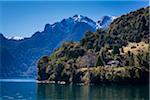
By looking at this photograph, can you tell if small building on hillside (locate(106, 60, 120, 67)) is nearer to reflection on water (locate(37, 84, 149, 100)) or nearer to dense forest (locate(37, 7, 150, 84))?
dense forest (locate(37, 7, 150, 84))

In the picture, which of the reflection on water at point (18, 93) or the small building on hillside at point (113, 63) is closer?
the reflection on water at point (18, 93)

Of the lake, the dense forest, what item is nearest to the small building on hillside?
the dense forest

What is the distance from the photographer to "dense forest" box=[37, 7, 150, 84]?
7312 centimetres

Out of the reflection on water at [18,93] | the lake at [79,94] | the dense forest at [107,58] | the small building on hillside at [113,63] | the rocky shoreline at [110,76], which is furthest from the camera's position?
the small building on hillside at [113,63]

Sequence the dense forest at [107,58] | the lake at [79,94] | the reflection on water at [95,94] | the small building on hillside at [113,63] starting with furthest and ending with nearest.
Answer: the small building on hillside at [113,63] → the dense forest at [107,58] → the lake at [79,94] → the reflection on water at [95,94]

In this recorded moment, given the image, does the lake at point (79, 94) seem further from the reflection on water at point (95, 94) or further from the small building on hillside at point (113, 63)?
the small building on hillside at point (113, 63)

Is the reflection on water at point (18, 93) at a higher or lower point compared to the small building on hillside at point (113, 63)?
lower

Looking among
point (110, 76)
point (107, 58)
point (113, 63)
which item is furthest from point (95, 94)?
point (107, 58)

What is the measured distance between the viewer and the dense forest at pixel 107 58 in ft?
240

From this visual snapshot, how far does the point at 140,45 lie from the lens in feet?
291

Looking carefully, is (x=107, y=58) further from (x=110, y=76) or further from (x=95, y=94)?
(x=95, y=94)

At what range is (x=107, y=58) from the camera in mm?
83562

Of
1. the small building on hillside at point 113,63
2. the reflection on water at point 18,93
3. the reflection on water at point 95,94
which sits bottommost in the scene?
the reflection on water at point 18,93

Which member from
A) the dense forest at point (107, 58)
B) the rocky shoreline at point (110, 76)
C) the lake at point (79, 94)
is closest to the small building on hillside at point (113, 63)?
the dense forest at point (107, 58)
